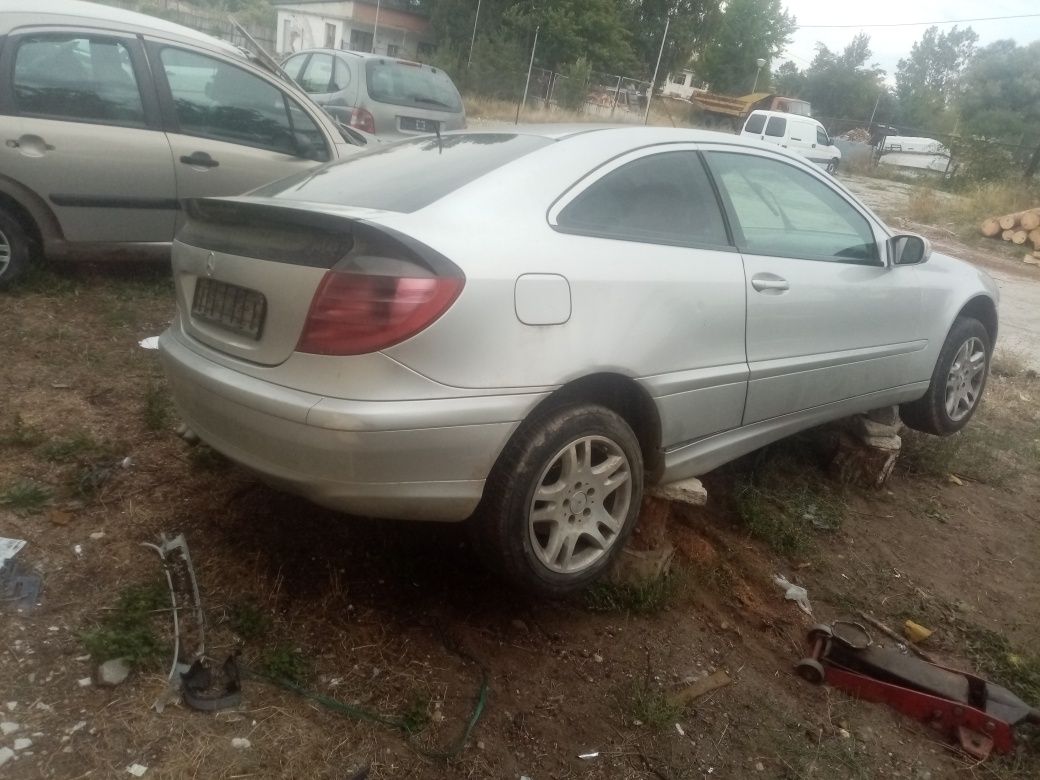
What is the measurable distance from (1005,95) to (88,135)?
1404 inches

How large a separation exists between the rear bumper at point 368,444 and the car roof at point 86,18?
342 centimetres

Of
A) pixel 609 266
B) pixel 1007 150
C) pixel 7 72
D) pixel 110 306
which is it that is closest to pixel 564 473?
pixel 609 266

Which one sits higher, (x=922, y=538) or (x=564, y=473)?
(x=564, y=473)

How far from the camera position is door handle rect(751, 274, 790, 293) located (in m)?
3.36

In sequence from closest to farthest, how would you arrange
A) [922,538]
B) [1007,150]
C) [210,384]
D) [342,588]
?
[210,384] < [342,588] < [922,538] < [1007,150]

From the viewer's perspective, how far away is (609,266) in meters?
2.81

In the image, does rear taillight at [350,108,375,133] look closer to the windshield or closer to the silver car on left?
the windshield

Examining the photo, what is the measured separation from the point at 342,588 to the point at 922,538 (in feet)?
9.03

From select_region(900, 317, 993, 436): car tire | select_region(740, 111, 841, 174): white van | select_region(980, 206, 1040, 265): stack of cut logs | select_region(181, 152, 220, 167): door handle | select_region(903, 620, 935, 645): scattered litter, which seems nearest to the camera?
select_region(903, 620, 935, 645): scattered litter

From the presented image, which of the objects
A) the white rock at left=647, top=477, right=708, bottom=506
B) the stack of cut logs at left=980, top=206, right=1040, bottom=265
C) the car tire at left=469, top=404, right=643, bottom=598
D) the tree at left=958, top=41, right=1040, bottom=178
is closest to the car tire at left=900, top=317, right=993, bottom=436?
the white rock at left=647, top=477, right=708, bottom=506

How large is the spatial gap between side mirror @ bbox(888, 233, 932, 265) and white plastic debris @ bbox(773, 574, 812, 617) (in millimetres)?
1708

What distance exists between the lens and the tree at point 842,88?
164ft

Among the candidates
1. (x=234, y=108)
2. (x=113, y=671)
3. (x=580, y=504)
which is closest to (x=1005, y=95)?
(x=234, y=108)

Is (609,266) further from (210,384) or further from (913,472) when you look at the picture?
(913,472)
